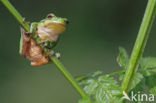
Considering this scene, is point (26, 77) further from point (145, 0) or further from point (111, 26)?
point (145, 0)

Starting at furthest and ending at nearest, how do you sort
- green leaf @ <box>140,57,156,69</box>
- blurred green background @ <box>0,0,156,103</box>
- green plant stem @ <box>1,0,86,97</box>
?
1. blurred green background @ <box>0,0,156,103</box>
2. green leaf @ <box>140,57,156,69</box>
3. green plant stem @ <box>1,0,86,97</box>

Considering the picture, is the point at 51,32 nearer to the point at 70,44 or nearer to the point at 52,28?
the point at 52,28

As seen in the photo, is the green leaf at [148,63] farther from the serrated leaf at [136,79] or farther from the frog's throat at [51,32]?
the frog's throat at [51,32]

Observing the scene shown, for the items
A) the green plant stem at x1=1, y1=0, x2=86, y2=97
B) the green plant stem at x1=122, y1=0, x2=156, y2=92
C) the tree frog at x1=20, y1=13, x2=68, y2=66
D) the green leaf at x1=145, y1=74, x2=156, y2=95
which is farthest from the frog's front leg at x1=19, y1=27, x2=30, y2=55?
the green leaf at x1=145, y1=74, x2=156, y2=95

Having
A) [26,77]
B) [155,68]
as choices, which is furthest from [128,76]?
[26,77]

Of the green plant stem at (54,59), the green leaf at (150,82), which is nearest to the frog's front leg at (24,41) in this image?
the green plant stem at (54,59)

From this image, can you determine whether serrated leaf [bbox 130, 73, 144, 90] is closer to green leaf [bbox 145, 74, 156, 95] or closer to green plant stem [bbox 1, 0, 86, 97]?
green leaf [bbox 145, 74, 156, 95]
